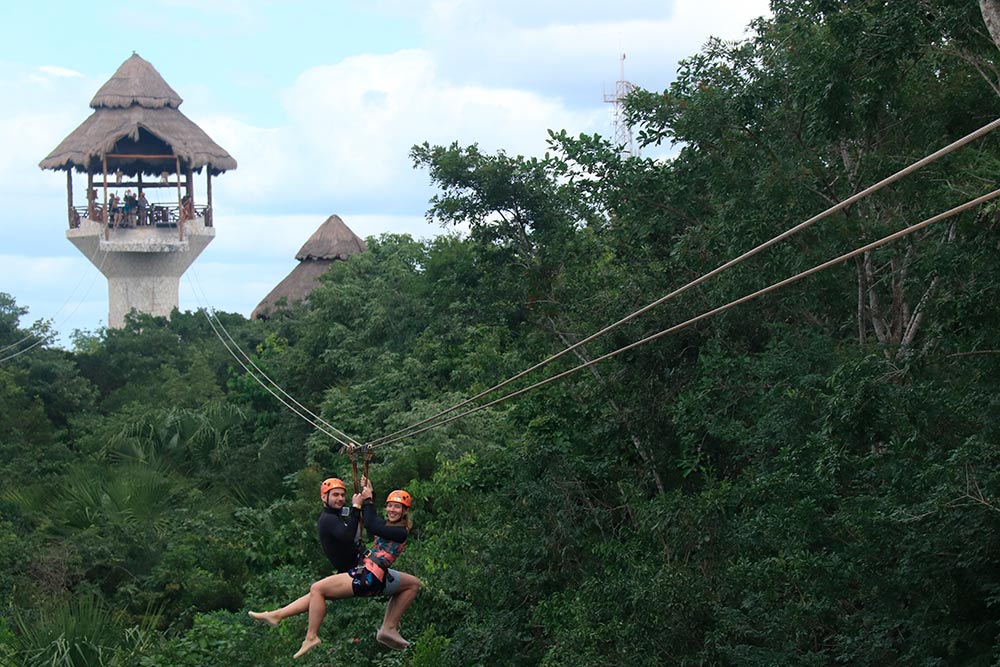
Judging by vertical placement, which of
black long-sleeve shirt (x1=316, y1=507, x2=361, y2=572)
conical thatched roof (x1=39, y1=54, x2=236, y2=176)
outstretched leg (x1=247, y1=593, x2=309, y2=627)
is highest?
conical thatched roof (x1=39, y1=54, x2=236, y2=176)

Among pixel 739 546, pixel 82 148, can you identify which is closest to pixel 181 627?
pixel 739 546

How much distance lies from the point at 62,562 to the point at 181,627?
2172 millimetres

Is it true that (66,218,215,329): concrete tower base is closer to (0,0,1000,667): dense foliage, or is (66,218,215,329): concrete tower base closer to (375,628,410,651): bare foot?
(0,0,1000,667): dense foliage

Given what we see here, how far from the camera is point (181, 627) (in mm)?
19109

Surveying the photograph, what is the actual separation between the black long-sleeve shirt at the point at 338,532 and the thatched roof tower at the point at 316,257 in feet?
102

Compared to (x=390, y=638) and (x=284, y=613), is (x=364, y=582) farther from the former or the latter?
(x=390, y=638)

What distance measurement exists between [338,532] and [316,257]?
3205 centimetres

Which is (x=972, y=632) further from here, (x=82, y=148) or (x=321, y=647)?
(x=82, y=148)

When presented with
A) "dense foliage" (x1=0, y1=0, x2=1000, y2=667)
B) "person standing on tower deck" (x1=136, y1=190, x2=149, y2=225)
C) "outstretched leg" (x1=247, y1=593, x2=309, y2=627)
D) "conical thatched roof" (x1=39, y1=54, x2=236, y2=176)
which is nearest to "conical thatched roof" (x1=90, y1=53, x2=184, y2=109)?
"conical thatched roof" (x1=39, y1=54, x2=236, y2=176)

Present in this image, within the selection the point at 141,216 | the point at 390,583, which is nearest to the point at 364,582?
the point at 390,583

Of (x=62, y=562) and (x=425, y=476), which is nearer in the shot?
(x=62, y=562)

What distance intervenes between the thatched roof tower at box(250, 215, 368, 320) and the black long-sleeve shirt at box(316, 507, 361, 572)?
102 ft

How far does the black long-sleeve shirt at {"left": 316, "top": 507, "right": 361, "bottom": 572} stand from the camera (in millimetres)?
8789

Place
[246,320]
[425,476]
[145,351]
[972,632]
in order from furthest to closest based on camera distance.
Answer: [246,320] < [145,351] < [425,476] < [972,632]
